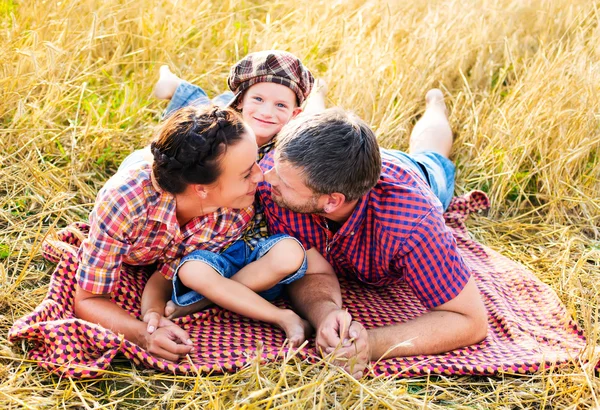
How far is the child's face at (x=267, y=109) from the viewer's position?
3033 mm

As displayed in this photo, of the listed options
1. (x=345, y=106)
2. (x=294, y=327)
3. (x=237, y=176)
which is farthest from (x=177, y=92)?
(x=294, y=327)

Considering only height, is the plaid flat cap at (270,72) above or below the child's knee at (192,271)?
above

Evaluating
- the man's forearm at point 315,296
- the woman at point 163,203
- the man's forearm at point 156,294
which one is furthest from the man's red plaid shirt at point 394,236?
the man's forearm at point 156,294

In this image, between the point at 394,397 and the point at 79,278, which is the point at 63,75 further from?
the point at 394,397

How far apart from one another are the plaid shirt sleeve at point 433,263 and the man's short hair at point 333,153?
10.4 inches

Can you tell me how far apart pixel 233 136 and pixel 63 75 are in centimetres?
190

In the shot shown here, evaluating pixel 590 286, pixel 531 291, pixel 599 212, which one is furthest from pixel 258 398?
pixel 599 212

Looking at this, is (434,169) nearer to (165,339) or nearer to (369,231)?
(369,231)

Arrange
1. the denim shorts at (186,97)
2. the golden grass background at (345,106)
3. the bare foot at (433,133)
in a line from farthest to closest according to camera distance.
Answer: the bare foot at (433,133), the denim shorts at (186,97), the golden grass background at (345,106)

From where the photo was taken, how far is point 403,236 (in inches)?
95.4

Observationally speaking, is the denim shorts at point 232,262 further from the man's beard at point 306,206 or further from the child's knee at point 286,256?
the man's beard at point 306,206

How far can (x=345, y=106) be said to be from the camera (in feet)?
13.5

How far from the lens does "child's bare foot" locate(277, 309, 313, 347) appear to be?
242 centimetres

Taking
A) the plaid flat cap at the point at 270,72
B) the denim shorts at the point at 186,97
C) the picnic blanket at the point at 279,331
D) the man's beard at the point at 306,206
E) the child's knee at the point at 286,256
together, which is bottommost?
the picnic blanket at the point at 279,331
